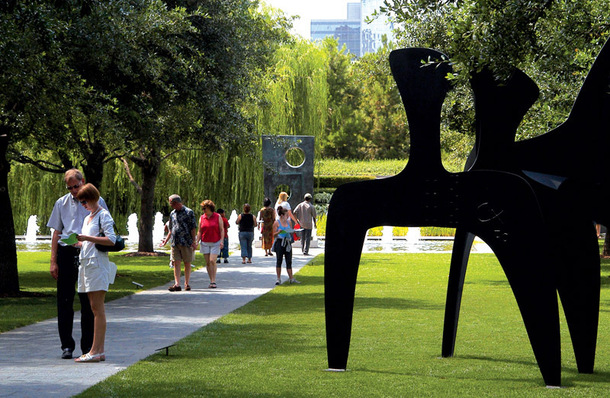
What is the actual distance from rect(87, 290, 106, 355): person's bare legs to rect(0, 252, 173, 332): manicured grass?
9.96 feet

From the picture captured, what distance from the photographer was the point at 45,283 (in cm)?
1853

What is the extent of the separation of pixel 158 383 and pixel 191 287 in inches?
402

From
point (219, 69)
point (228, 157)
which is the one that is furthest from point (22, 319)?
point (228, 157)

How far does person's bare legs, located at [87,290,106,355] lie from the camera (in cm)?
859

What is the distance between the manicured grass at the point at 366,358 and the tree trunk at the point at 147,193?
12.0 metres

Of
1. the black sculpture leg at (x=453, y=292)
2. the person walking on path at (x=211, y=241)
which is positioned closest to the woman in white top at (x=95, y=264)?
the black sculpture leg at (x=453, y=292)

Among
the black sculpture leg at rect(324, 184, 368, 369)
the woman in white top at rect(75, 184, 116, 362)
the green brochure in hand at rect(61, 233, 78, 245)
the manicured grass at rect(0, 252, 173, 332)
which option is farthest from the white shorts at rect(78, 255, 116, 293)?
the manicured grass at rect(0, 252, 173, 332)

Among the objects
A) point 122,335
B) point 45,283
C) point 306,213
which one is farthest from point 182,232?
point 306,213

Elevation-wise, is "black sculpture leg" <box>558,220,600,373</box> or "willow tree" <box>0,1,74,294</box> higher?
"willow tree" <box>0,1,74,294</box>

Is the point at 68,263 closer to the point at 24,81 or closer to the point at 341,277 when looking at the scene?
the point at 341,277

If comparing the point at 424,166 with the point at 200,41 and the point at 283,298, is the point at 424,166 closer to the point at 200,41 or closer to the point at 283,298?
the point at 283,298

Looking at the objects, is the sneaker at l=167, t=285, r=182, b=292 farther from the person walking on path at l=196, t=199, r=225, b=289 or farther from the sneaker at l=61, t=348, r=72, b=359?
the sneaker at l=61, t=348, r=72, b=359

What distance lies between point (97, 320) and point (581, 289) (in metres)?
4.56

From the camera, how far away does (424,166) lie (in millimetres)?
8164
